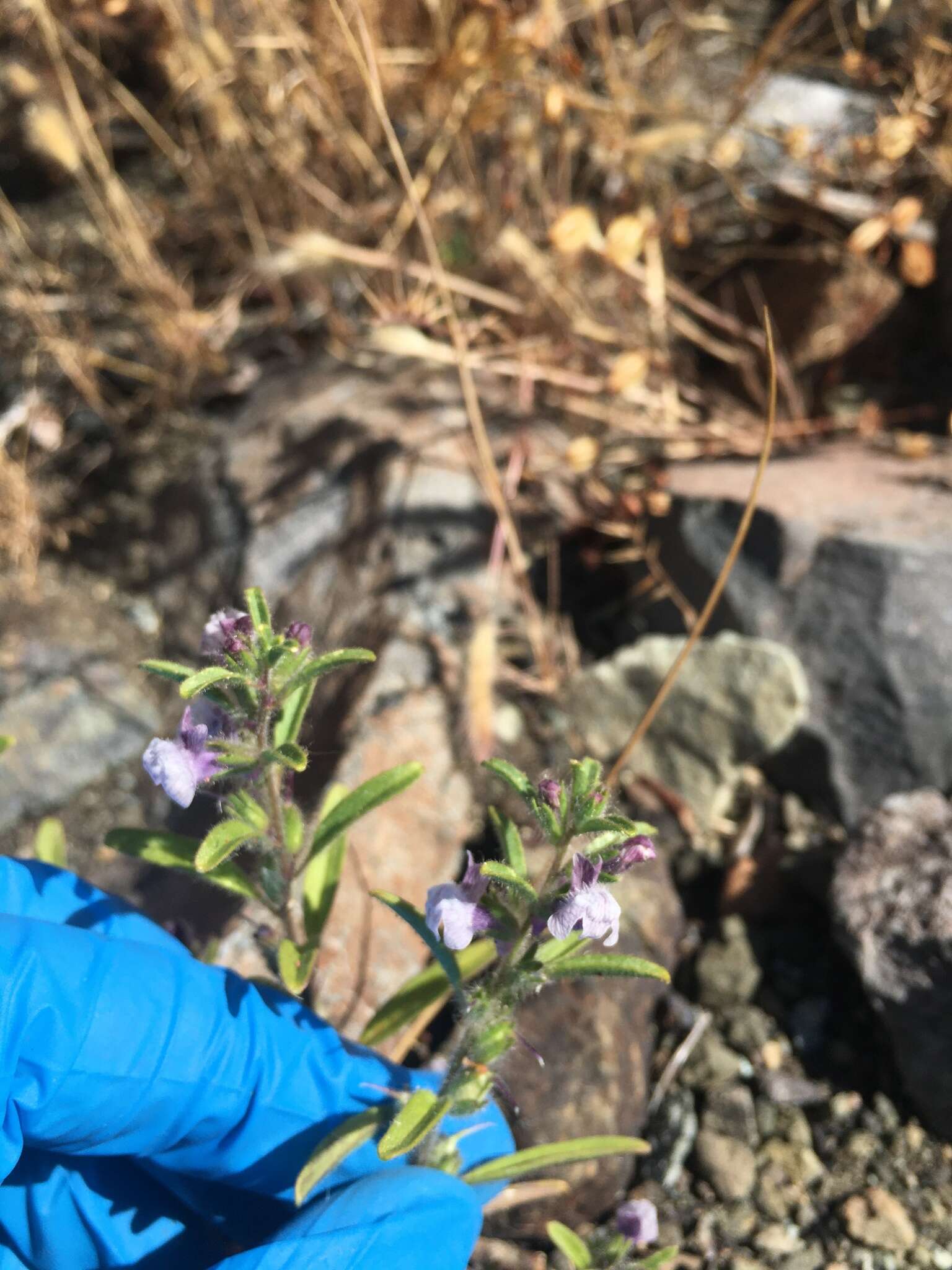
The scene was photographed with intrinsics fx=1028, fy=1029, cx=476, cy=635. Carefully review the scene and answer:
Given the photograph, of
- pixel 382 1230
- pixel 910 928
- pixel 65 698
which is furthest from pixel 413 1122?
pixel 65 698

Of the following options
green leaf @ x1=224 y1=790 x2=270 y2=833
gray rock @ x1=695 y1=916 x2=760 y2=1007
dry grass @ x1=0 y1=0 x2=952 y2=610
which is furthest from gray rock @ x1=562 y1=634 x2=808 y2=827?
green leaf @ x1=224 y1=790 x2=270 y2=833

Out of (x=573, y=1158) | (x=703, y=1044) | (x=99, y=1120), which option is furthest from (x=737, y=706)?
(x=99, y=1120)

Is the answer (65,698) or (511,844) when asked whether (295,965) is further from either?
(65,698)

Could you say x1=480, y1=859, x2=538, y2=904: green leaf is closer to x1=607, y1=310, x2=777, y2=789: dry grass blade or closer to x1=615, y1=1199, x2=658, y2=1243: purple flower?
x1=607, y1=310, x2=777, y2=789: dry grass blade

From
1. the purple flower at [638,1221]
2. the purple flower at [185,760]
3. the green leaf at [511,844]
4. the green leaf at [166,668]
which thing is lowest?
the purple flower at [638,1221]

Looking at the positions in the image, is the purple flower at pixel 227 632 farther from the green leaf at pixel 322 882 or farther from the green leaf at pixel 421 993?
the green leaf at pixel 421 993

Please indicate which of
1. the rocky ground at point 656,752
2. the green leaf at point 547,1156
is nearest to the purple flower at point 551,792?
the green leaf at point 547,1156

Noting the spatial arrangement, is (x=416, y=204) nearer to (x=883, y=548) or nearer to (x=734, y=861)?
(x=883, y=548)
